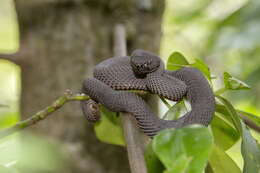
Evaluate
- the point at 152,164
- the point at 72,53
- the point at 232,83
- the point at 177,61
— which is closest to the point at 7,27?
the point at 72,53

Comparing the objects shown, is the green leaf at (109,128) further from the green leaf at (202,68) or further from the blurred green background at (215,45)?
the green leaf at (202,68)

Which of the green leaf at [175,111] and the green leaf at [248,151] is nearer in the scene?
the green leaf at [248,151]

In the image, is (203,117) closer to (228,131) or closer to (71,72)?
(228,131)

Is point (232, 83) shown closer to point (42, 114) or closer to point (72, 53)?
point (42, 114)

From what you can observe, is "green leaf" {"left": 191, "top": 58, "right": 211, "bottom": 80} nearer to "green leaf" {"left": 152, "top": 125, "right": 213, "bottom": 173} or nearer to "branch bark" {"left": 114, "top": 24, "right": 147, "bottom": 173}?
"branch bark" {"left": 114, "top": 24, "right": 147, "bottom": 173}

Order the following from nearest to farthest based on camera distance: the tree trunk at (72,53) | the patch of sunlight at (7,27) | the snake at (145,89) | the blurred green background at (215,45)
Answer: the snake at (145,89)
the tree trunk at (72,53)
the blurred green background at (215,45)
the patch of sunlight at (7,27)

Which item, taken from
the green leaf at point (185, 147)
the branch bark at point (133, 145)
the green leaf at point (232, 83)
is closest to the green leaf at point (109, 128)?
the branch bark at point (133, 145)

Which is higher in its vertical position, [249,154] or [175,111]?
[175,111]
